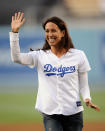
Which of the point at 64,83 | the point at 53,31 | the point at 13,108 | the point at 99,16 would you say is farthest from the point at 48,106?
the point at 99,16

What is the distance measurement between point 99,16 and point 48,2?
1386 millimetres

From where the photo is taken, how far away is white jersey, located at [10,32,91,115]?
2.96 m

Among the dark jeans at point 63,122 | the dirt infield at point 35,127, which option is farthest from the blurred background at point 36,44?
the dark jeans at point 63,122

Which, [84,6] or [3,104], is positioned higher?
[84,6]

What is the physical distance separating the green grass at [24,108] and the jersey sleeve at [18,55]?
3730 mm

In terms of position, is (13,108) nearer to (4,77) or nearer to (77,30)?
(4,77)

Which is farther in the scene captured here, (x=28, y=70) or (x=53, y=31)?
(x=28, y=70)

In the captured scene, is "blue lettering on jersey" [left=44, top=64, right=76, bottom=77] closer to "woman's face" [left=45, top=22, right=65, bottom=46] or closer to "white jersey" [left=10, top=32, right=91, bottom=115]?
"white jersey" [left=10, top=32, right=91, bottom=115]

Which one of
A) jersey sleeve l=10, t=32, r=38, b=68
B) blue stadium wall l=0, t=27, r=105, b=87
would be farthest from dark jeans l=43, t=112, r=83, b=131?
blue stadium wall l=0, t=27, r=105, b=87

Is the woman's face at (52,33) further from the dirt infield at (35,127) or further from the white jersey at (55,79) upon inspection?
the dirt infield at (35,127)

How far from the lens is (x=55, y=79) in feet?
9.80

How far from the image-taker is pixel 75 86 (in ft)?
9.97

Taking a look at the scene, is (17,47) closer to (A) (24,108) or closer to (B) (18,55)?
(B) (18,55)

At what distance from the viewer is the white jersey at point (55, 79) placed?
117 inches
